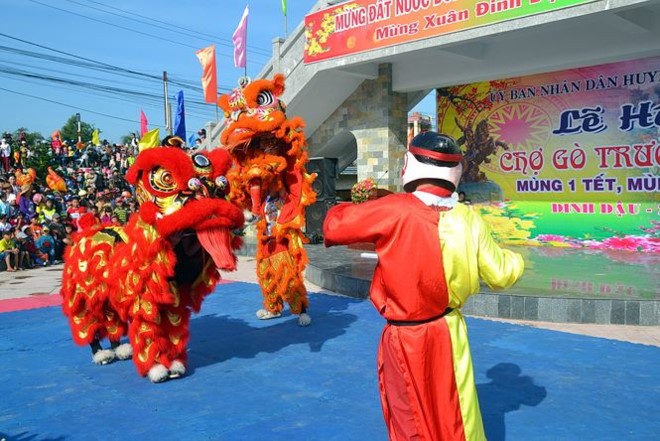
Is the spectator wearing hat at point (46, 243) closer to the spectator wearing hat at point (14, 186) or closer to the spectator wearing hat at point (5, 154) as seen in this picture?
the spectator wearing hat at point (14, 186)

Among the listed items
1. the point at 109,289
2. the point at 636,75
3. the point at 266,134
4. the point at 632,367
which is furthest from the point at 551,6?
the point at 109,289

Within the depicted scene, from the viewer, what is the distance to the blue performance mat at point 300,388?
3.20m

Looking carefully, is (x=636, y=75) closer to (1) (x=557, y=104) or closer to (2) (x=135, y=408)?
(1) (x=557, y=104)

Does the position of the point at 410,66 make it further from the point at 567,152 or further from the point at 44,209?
the point at 44,209

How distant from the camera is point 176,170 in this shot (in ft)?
12.3

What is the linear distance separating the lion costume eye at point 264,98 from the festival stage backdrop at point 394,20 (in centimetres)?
398

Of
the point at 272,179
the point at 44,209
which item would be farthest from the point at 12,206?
the point at 272,179

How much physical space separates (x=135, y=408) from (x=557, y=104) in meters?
8.48

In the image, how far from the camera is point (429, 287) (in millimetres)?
2217

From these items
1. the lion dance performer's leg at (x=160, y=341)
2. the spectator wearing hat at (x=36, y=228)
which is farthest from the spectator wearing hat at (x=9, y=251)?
the lion dance performer's leg at (x=160, y=341)

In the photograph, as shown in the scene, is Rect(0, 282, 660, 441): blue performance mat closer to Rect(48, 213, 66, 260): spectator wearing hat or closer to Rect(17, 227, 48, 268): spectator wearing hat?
Rect(17, 227, 48, 268): spectator wearing hat

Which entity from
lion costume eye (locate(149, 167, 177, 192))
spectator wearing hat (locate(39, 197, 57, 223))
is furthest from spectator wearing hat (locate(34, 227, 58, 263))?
Answer: lion costume eye (locate(149, 167, 177, 192))

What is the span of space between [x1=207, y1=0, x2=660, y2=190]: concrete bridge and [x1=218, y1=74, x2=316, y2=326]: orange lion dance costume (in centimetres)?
398

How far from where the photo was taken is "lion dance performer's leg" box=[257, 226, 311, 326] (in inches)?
214
